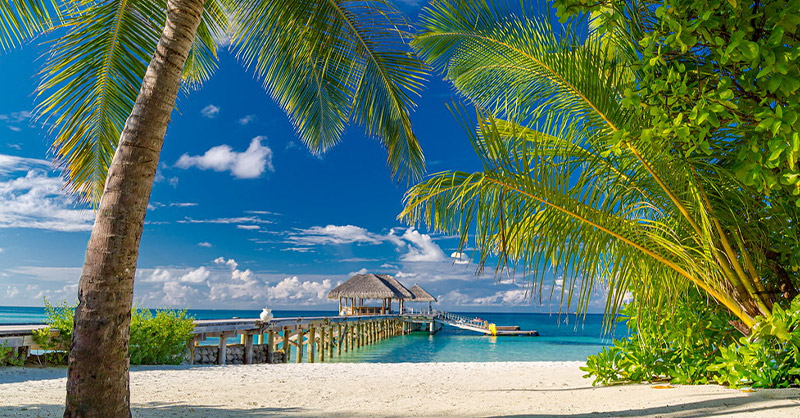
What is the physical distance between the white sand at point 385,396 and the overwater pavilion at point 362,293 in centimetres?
2860

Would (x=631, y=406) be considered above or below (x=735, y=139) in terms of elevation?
below

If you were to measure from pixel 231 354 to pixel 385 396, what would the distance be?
1062cm

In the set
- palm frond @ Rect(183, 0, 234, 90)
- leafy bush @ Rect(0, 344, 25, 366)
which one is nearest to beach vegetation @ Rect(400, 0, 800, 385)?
palm frond @ Rect(183, 0, 234, 90)

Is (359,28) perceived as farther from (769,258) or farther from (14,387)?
(14,387)

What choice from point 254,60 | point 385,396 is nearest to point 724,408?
point 385,396

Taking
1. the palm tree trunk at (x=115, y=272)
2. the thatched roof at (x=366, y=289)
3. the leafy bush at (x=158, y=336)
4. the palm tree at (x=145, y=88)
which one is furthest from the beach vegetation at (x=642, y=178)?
the thatched roof at (x=366, y=289)

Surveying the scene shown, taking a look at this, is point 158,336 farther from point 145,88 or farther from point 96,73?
point 145,88

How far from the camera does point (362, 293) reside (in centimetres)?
3728

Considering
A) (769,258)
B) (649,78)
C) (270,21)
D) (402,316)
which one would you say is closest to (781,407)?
(769,258)

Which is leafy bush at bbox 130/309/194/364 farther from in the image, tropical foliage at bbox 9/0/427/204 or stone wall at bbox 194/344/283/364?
tropical foliage at bbox 9/0/427/204

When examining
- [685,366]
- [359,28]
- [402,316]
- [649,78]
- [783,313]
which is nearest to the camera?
[649,78]

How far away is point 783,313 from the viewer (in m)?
4.23

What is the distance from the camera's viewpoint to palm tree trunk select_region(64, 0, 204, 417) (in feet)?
10.2

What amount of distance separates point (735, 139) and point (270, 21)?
487 centimetres
